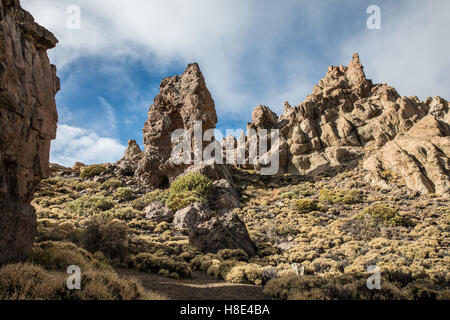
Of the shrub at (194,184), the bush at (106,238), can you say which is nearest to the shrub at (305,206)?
the shrub at (194,184)

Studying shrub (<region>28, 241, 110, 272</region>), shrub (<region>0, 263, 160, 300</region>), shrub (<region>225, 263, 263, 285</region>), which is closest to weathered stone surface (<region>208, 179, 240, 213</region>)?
shrub (<region>225, 263, 263, 285</region>)

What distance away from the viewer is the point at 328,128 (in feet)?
141

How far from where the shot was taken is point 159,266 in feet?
41.6

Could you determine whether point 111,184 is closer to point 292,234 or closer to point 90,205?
point 90,205

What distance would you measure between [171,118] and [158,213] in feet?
57.1

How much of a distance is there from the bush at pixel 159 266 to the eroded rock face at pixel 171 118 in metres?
21.9

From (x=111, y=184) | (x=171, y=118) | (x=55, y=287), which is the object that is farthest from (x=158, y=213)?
(x=55, y=287)

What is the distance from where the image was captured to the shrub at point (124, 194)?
31.2 meters

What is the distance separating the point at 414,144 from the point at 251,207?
20574 mm

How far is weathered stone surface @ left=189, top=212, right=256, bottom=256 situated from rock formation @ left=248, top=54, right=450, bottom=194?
68.6ft

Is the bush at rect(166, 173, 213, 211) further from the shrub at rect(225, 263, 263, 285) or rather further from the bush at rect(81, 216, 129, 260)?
the shrub at rect(225, 263, 263, 285)

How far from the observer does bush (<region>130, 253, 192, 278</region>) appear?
12.2 meters
